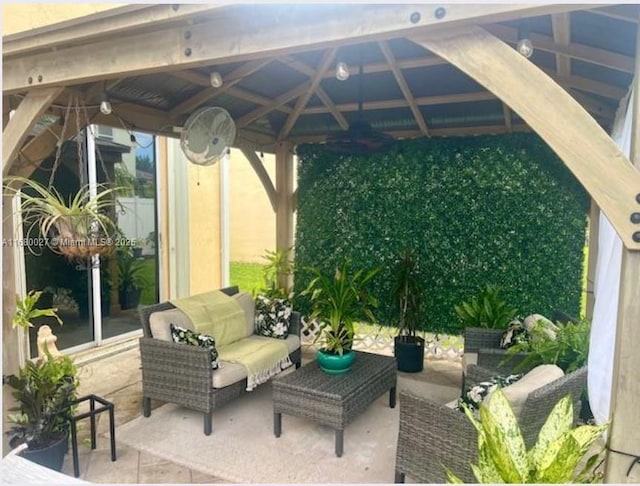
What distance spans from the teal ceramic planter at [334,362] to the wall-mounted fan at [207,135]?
6.08ft

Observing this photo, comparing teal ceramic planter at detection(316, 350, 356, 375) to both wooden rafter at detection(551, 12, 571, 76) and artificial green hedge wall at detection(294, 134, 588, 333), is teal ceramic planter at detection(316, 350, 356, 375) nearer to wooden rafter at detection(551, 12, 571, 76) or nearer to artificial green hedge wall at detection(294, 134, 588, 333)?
artificial green hedge wall at detection(294, 134, 588, 333)

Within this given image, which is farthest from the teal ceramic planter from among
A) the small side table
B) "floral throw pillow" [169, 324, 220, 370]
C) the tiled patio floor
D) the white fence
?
the white fence

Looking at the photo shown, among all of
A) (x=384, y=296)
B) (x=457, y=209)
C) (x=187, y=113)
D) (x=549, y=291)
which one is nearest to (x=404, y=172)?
(x=457, y=209)

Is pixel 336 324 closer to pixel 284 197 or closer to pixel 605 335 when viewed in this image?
pixel 605 335

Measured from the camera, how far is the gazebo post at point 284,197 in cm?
635

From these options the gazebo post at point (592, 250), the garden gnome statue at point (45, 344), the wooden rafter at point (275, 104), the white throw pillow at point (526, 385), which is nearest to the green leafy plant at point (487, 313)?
the gazebo post at point (592, 250)

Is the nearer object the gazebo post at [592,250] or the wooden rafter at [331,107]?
the wooden rafter at [331,107]

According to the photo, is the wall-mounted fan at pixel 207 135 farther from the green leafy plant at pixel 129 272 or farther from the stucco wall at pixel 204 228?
the stucco wall at pixel 204 228

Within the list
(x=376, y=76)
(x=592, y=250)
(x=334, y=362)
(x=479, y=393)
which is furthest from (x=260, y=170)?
(x=479, y=393)

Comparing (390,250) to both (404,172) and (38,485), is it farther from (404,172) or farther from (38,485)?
(38,485)

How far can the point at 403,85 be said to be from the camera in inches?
165

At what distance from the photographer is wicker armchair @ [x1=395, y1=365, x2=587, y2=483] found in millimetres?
2328

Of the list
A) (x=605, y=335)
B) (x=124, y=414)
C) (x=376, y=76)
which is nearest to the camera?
(x=605, y=335)

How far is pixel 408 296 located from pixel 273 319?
5.16ft
